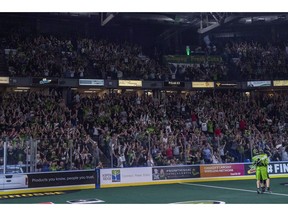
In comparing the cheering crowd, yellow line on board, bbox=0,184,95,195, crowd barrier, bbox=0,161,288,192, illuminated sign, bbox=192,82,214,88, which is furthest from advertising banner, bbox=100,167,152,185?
illuminated sign, bbox=192,82,214,88

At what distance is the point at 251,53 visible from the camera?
37156 mm

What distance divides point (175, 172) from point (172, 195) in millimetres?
5081

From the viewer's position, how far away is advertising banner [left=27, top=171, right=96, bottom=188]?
17.1 metres

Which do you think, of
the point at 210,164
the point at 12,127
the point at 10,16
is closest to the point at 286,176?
the point at 210,164

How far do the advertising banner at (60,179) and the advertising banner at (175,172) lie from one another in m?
3.27

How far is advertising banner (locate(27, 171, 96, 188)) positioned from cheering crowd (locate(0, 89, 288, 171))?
1.38 ft

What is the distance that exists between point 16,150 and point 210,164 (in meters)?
9.80

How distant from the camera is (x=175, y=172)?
20.1 m

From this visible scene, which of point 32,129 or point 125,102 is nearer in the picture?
point 32,129

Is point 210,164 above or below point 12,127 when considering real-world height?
below

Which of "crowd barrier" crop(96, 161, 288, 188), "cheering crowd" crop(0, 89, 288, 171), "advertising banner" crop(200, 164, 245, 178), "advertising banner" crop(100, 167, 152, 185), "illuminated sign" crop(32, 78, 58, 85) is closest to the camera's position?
"cheering crowd" crop(0, 89, 288, 171)

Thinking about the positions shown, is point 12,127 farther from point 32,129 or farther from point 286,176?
point 286,176

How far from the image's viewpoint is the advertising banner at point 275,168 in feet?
70.4

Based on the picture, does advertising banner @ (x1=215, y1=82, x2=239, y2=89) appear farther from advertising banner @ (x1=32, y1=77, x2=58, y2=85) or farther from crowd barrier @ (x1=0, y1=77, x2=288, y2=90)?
advertising banner @ (x1=32, y1=77, x2=58, y2=85)
